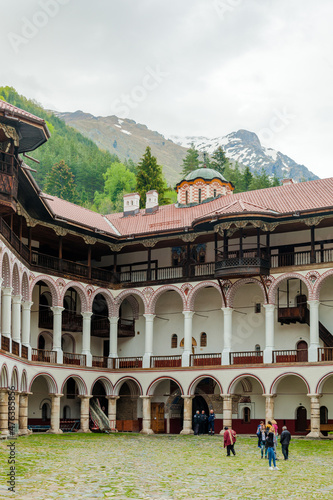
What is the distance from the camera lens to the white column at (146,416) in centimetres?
3894

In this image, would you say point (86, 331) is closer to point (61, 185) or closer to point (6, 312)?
point (6, 312)

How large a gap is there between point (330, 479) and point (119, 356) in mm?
25245

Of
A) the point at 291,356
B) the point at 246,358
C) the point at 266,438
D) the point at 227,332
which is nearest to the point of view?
the point at 266,438

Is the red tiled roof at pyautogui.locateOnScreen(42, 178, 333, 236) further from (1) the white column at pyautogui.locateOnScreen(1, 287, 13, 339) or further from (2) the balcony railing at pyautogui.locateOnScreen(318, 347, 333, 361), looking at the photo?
(1) the white column at pyautogui.locateOnScreen(1, 287, 13, 339)

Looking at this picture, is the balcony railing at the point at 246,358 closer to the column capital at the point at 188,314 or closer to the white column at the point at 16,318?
the column capital at the point at 188,314

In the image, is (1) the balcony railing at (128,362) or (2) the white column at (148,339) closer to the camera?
(2) the white column at (148,339)

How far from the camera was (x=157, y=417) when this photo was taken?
40656 millimetres

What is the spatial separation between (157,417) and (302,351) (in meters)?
8.68

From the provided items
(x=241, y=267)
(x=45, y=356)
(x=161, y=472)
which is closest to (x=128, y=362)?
(x=45, y=356)

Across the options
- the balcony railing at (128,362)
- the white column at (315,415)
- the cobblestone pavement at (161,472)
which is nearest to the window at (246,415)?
the white column at (315,415)

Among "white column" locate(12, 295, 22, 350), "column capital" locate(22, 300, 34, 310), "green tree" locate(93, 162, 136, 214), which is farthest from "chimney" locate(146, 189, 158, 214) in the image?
"green tree" locate(93, 162, 136, 214)

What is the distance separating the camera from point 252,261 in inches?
1419

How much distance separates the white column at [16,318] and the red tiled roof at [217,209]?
581 centimetres

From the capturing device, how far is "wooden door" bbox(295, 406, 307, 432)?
122 ft
